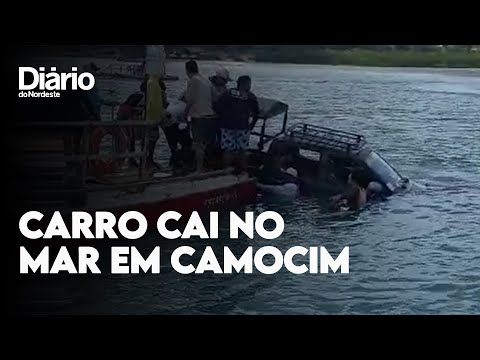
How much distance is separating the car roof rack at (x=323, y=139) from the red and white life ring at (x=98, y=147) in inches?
29.2

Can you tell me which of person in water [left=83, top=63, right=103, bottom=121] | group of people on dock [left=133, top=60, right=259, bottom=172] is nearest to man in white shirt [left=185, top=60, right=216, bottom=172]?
group of people on dock [left=133, top=60, right=259, bottom=172]

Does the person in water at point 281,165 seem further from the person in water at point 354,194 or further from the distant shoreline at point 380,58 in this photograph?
the distant shoreline at point 380,58

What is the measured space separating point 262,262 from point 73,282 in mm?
842

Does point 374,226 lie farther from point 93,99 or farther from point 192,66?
point 93,99

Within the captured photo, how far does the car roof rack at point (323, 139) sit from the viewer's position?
11.3ft

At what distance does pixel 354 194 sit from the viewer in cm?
345

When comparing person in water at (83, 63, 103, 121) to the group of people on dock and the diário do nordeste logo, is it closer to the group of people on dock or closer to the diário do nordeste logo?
the diário do nordeste logo

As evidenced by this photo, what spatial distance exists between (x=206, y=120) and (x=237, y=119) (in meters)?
0.14

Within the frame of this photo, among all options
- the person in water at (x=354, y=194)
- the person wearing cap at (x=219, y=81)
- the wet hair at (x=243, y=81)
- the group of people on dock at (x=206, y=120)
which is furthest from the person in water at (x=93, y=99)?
the person in water at (x=354, y=194)

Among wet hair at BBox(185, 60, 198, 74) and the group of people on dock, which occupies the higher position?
wet hair at BBox(185, 60, 198, 74)

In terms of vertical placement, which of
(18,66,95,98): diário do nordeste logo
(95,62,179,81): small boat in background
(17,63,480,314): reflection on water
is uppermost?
(95,62,179,81): small boat in background

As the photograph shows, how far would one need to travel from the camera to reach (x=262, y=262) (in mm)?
3369

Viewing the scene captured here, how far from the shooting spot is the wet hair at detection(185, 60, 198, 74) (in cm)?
339
